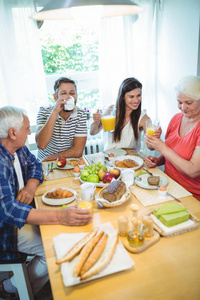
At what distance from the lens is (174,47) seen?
10.3 feet

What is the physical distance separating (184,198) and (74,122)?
1405mm

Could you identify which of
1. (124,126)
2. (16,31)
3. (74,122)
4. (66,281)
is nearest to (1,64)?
(16,31)

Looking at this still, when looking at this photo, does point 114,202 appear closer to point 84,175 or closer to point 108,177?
point 108,177

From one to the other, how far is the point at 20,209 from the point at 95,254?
0.56 meters

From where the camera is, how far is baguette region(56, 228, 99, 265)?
102 centimetres

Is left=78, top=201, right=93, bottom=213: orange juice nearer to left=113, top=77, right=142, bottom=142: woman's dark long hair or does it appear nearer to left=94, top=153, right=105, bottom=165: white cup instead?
left=94, top=153, right=105, bottom=165: white cup

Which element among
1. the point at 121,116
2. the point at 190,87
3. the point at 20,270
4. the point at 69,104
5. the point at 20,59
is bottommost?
the point at 20,270

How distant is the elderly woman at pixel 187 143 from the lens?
1.72 m

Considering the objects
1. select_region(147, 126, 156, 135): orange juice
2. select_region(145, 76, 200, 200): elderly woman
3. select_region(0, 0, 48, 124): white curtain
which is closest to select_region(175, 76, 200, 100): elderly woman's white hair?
select_region(145, 76, 200, 200): elderly woman

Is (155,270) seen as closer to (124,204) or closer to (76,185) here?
(124,204)

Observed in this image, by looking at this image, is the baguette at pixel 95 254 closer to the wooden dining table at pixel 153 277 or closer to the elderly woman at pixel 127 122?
the wooden dining table at pixel 153 277

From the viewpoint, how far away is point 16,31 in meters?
2.85

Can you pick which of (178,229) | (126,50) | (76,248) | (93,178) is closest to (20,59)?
(126,50)

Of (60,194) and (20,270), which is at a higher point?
(60,194)
